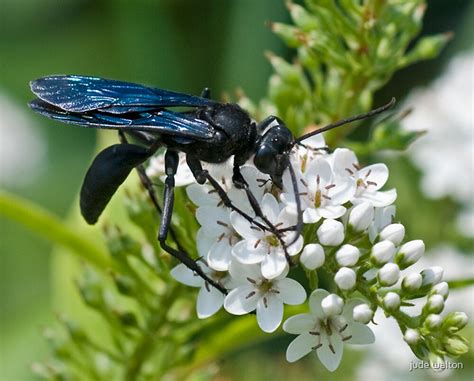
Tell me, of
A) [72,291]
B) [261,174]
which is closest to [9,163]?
[72,291]

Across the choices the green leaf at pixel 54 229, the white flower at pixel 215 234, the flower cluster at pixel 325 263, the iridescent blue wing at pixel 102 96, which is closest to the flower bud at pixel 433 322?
the flower cluster at pixel 325 263

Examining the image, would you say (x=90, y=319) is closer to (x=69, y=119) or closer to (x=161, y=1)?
(x=69, y=119)

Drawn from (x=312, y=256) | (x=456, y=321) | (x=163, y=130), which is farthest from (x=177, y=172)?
(x=456, y=321)

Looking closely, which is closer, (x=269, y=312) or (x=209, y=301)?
(x=269, y=312)

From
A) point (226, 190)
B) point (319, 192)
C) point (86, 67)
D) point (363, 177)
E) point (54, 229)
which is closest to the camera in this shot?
point (319, 192)

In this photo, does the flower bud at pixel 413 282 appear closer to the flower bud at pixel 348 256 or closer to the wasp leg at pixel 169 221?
the flower bud at pixel 348 256

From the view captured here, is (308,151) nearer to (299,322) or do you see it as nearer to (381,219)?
(381,219)

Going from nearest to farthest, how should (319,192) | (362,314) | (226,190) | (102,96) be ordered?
(362,314) → (319,192) → (226,190) → (102,96)
